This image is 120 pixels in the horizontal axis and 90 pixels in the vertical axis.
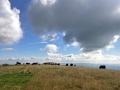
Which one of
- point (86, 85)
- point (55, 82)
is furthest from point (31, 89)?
point (86, 85)

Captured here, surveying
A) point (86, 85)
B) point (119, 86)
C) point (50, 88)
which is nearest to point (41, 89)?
point (50, 88)

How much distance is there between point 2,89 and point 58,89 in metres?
6.54

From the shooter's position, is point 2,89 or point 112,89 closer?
point 2,89

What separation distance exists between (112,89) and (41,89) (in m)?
8.79

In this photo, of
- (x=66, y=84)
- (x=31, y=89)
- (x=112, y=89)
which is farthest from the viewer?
(x=66, y=84)

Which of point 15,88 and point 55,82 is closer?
point 15,88

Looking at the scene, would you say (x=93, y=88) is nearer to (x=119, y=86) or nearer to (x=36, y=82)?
(x=119, y=86)

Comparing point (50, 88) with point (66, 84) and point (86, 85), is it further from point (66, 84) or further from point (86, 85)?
point (86, 85)

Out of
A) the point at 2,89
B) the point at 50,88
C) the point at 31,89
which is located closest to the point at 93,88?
the point at 50,88

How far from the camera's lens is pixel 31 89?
1986 cm

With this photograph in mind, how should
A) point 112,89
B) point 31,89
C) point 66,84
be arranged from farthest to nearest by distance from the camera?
→ point 66,84 < point 112,89 < point 31,89

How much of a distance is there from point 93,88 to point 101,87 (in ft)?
4.00

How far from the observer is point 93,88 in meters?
21.6

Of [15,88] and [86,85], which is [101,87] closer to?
[86,85]
